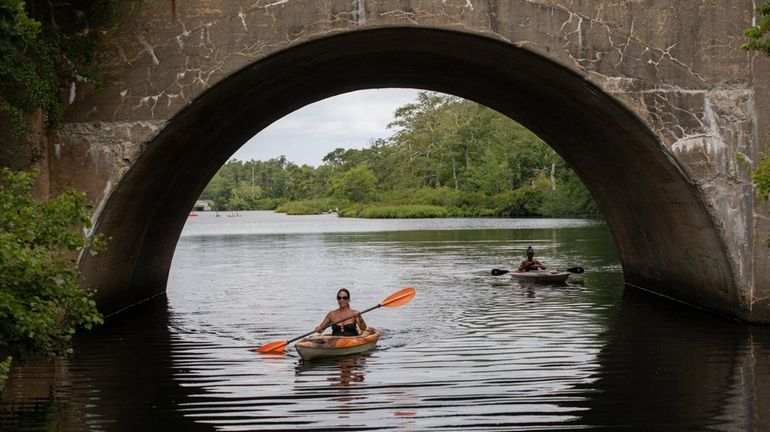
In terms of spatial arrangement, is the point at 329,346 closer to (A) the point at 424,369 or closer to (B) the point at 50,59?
(A) the point at 424,369

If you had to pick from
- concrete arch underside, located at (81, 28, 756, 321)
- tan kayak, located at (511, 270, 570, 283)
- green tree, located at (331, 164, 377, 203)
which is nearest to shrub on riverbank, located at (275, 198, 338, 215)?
green tree, located at (331, 164, 377, 203)

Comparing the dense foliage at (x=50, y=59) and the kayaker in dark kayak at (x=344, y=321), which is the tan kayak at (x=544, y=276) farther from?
the dense foliage at (x=50, y=59)

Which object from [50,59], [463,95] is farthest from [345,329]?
[463,95]

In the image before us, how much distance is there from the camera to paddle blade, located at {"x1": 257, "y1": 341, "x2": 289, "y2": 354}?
506 inches

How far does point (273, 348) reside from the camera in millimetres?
12852

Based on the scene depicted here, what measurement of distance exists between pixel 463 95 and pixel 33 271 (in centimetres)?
1207

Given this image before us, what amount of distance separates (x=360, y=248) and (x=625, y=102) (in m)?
25.1

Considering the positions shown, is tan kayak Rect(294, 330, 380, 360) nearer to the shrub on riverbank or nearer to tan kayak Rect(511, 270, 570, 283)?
tan kayak Rect(511, 270, 570, 283)

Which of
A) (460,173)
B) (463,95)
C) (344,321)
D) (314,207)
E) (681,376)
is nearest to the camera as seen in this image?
(681,376)

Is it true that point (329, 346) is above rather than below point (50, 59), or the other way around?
Result: below

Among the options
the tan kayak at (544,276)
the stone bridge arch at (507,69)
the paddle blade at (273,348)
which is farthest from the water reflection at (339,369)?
the tan kayak at (544,276)

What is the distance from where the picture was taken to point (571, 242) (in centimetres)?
3841

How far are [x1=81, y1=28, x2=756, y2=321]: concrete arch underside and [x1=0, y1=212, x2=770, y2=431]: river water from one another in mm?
731

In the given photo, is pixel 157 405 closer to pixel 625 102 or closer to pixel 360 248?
pixel 625 102
